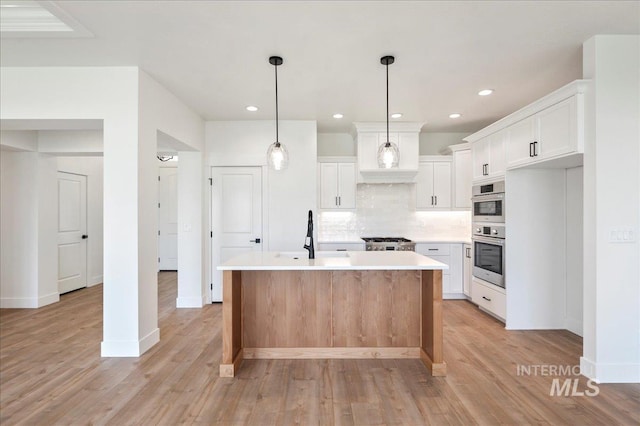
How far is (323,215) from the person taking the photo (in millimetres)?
5797

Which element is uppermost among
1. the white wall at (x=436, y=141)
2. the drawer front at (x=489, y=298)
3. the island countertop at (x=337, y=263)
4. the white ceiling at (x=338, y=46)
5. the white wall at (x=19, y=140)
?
the white ceiling at (x=338, y=46)

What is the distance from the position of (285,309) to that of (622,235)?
9.31 feet

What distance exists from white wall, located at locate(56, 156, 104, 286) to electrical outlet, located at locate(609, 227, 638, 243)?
7.38 metres

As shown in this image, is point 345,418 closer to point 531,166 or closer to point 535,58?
point 531,166

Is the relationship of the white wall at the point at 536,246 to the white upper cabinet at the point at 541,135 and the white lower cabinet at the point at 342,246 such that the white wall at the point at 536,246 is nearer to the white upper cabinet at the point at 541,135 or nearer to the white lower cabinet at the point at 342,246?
the white upper cabinet at the point at 541,135

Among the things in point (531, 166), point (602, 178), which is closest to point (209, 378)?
point (602, 178)

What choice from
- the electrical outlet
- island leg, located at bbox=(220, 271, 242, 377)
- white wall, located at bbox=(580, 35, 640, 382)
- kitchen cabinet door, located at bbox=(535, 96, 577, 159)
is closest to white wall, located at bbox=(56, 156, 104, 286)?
island leg, located at bbox=(220, 271, 242, 377)

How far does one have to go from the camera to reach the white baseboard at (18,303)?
4.88 meters

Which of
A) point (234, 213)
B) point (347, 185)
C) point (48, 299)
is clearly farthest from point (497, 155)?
point (48, 299)

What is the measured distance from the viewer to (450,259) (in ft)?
17.0

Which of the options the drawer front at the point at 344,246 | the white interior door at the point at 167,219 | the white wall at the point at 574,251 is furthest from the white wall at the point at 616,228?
the white interior door at the point at 167,219

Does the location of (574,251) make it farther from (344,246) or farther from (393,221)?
(344,246)

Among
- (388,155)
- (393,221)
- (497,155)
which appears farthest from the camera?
(393,221)

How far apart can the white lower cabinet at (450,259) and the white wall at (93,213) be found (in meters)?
5.81
